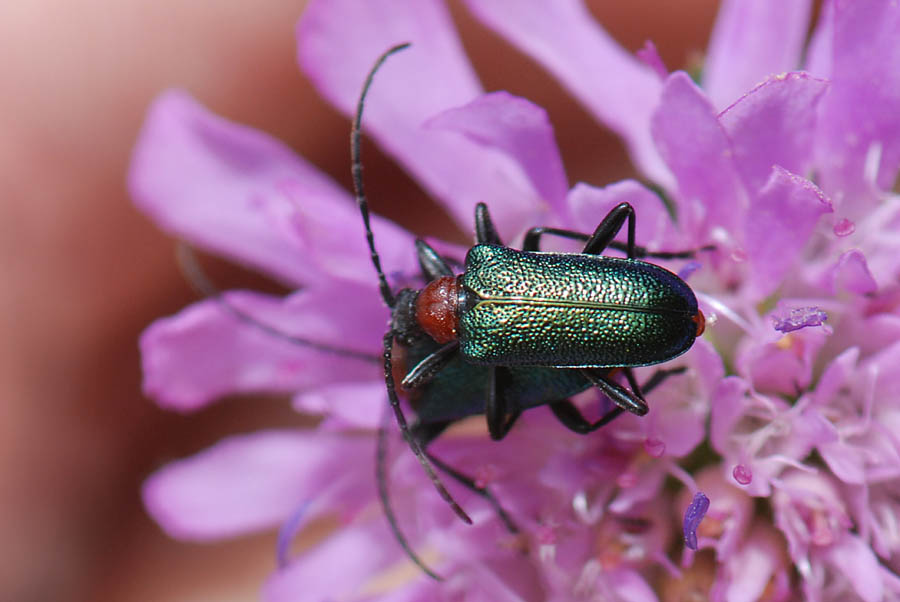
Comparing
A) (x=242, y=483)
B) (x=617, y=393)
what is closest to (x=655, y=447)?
(x=617, y=393)

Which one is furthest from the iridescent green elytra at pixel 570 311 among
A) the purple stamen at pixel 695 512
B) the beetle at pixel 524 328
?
the purple stamen at pixel 695 512

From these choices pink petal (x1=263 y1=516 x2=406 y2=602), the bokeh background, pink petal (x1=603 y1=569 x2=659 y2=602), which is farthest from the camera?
the bokeh background

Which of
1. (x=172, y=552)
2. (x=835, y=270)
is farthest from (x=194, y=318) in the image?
(x=172, y=552)

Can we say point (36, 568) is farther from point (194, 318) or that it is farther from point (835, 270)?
point (835, 270)

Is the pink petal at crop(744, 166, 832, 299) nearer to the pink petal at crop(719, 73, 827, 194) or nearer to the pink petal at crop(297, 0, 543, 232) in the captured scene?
the pink petal at crop(719, 73, 827, 194)

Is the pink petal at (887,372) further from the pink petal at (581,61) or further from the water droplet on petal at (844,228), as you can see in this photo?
the pink petal at (581,61)

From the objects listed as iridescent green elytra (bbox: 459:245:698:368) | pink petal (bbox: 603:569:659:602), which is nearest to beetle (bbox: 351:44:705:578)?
iridescent green elytra (bbox: 459:245:698:368)
